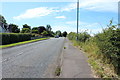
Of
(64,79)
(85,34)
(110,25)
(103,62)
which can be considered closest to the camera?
(64,79)

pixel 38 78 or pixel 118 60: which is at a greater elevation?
pixel 118 60

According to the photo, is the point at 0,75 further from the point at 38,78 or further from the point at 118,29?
the point at 118,29

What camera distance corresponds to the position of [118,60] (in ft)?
16.2

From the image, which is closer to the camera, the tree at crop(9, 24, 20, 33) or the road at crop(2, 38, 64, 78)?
the road at crop(2, 38, 64, 78)

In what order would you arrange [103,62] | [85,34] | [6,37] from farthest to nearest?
[6,37] < [85,34] < [103,62]

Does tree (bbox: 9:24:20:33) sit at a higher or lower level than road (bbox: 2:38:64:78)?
higher

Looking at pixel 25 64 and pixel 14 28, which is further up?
pixel 14 28

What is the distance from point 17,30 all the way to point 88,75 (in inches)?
2864

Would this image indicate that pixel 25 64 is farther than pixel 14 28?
No

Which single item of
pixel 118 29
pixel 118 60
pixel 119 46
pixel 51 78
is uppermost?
pixel 118 29

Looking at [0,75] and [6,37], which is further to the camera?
[6,37]

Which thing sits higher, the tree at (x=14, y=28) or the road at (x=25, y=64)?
the tree at (x=14, y=28)

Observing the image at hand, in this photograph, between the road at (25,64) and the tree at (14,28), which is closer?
the road at (25,64)

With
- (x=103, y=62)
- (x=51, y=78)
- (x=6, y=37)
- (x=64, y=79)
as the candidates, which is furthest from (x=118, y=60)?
(x=6, y=37)
